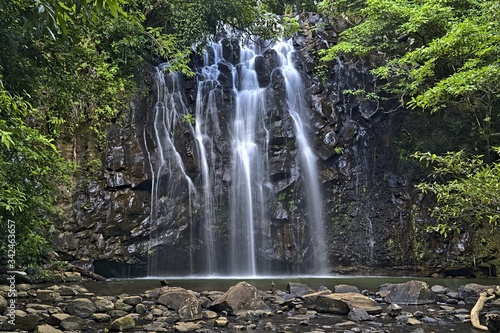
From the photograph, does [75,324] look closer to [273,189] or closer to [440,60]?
[273,189]

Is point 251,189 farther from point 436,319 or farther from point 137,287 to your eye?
point 436,319

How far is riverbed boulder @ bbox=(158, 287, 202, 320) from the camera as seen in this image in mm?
7117

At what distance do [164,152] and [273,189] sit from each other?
451 cm

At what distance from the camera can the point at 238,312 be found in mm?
7387

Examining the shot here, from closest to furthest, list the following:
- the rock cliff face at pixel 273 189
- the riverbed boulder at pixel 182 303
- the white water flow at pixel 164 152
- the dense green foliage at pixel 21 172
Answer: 1. the dense green foliage at pixel 21 172
2. the riverbed boulder at pixel 182 303
3. the rock cliff face at pixel 273 189
4. the white water flow at pixel 164 152

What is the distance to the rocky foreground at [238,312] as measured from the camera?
627 cm

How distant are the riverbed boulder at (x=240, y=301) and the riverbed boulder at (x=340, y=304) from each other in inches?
38.6

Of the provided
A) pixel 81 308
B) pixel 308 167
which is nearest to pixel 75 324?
pixel 81 308

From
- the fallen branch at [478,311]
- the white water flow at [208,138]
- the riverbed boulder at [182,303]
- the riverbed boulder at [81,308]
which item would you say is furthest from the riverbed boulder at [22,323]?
the white water flow at [208,138]

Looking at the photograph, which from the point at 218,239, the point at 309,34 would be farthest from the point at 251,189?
the point at 309,34

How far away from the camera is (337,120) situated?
696 inches

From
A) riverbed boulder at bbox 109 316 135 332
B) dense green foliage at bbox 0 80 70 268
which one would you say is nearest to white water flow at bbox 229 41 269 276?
riverbed boulder at bbox 109 316 135 332

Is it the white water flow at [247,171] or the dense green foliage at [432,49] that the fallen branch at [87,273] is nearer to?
the white water flow at [247,171]

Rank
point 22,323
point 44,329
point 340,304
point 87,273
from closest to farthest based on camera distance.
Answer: point 44,329 → point 22,323 → point 340,304 → point 87,273
